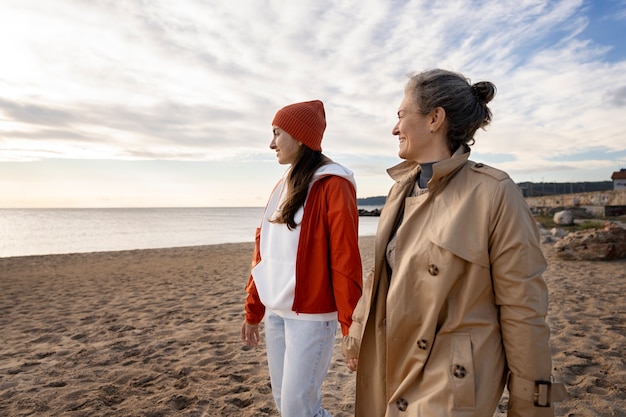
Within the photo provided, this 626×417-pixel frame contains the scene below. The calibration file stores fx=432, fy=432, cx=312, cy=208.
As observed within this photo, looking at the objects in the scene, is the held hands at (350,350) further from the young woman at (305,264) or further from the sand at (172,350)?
the sand at (172,350)

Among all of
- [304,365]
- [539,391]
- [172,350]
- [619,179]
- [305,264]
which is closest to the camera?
[539,391]

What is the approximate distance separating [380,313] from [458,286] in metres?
0.37

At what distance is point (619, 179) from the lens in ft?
182

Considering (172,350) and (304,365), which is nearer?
(304,365)

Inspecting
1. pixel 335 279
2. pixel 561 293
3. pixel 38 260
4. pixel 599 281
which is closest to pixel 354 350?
pixel 335 279

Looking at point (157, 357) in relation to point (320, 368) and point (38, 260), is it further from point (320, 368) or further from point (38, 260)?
point (38, 260)

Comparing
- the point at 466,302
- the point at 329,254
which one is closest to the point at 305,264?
the point at 329,254

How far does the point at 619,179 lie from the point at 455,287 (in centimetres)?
6678

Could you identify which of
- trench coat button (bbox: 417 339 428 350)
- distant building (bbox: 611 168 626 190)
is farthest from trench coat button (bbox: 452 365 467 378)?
distant building (bbox: 611 168 626 190)

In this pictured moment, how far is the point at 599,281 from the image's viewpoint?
8.23 metres

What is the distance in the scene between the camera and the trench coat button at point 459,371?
4.65 feet

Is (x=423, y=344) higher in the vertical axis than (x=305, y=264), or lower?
lower

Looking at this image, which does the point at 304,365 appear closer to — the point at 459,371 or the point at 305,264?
the point at 305,264

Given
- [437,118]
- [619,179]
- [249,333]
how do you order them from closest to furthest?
[437,118], [249,333], [619,179]
